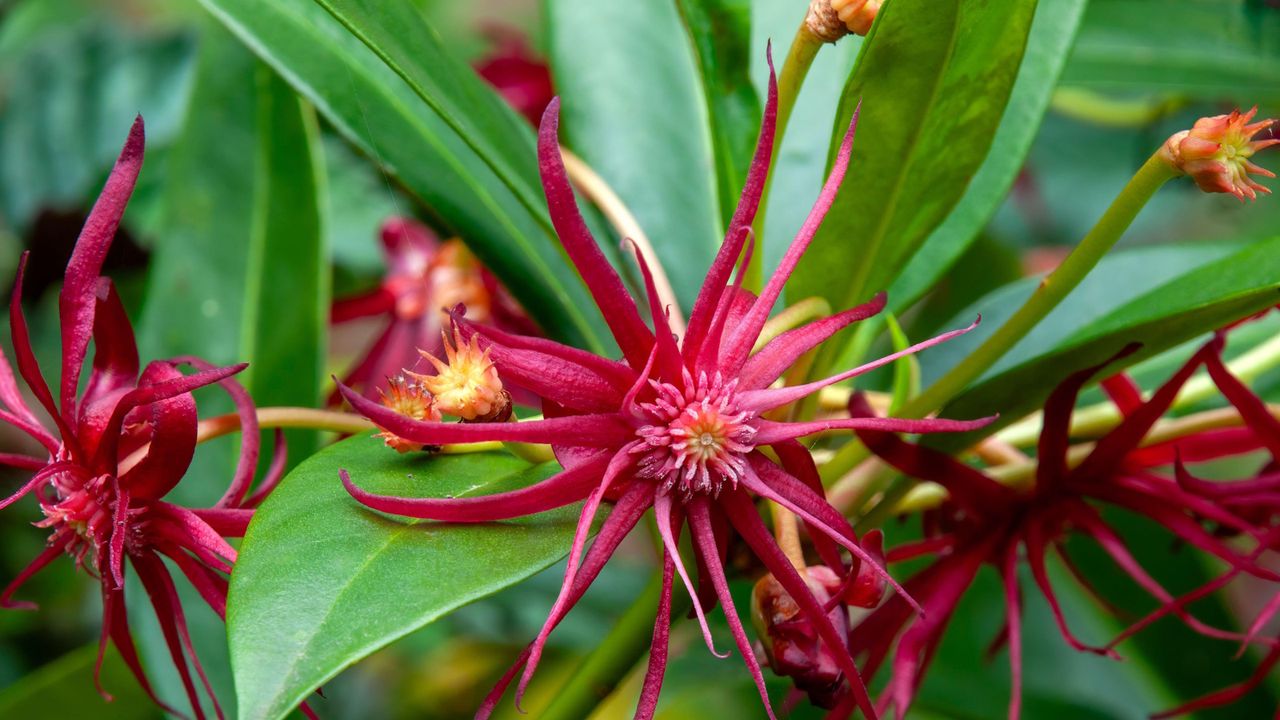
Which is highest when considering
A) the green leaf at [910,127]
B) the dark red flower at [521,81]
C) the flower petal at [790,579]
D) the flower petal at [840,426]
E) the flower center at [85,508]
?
the dark red flower at [521,81]

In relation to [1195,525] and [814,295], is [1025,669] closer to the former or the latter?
[1195,525]

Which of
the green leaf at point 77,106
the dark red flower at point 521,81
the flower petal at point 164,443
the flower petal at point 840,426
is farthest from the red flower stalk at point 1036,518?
the green leaf at point 77,106

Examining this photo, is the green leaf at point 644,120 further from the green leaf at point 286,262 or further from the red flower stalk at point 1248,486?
the red flower stalk at point 1248,486

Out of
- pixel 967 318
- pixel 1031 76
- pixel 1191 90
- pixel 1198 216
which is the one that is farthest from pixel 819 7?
pixel 1198 216

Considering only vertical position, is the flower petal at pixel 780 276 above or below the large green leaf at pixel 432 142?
below

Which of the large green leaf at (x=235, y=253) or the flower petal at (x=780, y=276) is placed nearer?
the flower petal at (x=780, y=276)

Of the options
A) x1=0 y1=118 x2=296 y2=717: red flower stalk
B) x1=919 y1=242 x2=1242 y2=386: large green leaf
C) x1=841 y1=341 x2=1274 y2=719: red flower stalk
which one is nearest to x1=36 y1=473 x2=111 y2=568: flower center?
x1=0 y1=118 x2=296 y2=717: red flower stalk

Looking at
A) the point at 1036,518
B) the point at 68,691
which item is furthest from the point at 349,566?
the point at 68,691
